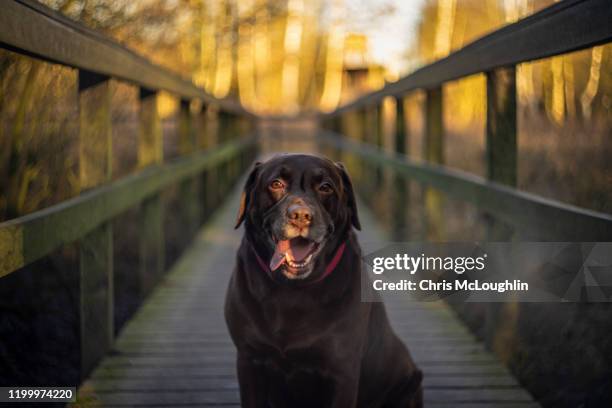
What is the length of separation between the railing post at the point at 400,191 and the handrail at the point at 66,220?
2181mm

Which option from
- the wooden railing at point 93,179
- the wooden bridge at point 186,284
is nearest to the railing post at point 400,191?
the wooden bridge at point 186,284

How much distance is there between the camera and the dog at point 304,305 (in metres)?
2.55

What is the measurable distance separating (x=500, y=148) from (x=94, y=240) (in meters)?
1.75

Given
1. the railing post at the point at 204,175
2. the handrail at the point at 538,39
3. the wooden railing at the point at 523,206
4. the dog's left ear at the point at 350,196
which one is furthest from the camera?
the railing post at the point at 204,175

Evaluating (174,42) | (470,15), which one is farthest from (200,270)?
(470,15)

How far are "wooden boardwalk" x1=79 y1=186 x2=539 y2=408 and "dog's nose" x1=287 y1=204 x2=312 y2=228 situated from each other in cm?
92

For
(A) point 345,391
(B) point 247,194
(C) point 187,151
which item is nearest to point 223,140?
(C) point 187,151

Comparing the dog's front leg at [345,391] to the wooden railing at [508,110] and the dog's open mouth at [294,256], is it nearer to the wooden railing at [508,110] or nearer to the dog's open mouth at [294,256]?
the dog's open mouth at [294,256]

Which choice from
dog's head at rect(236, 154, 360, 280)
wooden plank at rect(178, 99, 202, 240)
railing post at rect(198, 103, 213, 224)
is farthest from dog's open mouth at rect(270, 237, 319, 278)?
railing post at rect(198, 103, 213, 224)

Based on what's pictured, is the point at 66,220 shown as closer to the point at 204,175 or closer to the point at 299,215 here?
the point at 299,215

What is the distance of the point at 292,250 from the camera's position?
263 centimetres

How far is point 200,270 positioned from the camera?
5844 mm

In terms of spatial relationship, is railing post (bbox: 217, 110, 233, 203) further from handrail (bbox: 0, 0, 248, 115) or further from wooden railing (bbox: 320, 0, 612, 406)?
handrail (bbox: 0, 0, 248, 115)

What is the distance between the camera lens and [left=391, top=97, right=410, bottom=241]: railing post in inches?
259
